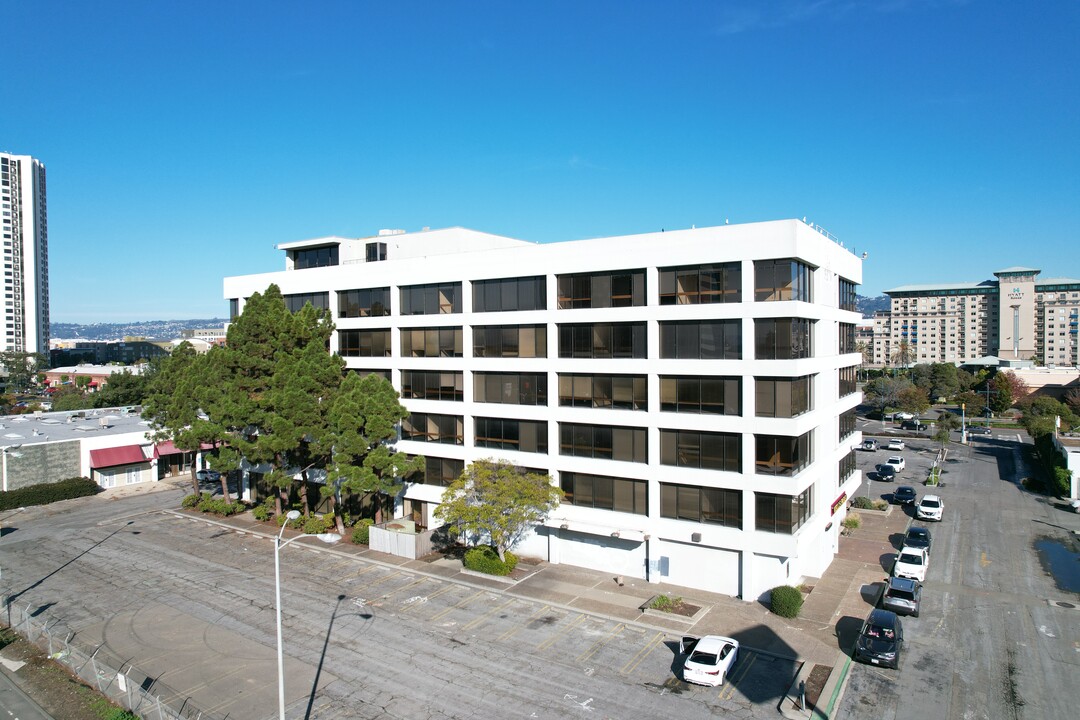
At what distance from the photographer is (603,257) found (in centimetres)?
3741

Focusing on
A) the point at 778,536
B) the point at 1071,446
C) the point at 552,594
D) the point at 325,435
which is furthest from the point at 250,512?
the point at 1071,446

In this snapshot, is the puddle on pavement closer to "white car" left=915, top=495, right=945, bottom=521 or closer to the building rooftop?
"white car" left=915, top=495, right=945, bottom=521

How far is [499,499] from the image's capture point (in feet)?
119

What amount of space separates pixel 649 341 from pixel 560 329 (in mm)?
5978

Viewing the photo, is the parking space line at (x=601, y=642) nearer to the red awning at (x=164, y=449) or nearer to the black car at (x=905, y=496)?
the black car at (x=905, y=496)

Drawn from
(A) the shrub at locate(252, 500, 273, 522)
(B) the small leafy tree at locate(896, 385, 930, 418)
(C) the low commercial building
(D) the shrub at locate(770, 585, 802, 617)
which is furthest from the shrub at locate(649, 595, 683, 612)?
(B) the small leafy tree at locate(896, 385, 930, 418)

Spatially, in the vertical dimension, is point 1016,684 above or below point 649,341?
below

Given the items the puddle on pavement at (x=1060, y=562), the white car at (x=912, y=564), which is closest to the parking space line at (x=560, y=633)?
the white car at (x=912, y=564)

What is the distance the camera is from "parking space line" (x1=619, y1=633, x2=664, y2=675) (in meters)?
26.5

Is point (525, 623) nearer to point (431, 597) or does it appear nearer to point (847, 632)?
point (431, 597)

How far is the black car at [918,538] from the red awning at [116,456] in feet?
214

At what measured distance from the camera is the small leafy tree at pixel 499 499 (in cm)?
3631

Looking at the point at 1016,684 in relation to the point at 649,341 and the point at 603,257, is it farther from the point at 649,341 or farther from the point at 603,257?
the point at 603,257

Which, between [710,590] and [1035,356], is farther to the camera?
[1035,356]
